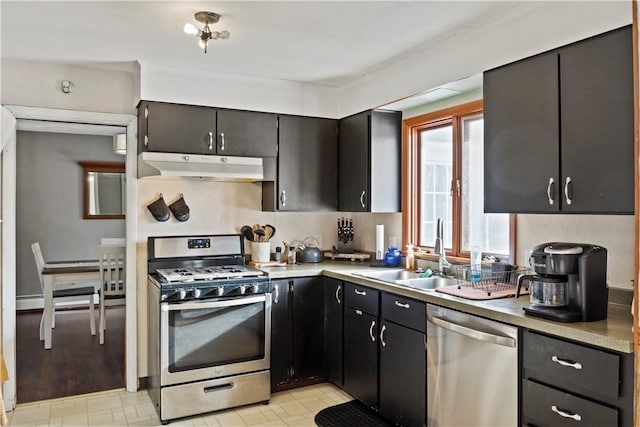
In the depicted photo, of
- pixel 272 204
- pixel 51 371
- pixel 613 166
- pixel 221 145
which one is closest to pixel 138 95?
pixel 221 145

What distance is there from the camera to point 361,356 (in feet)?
10.7

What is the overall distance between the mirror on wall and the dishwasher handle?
5181mm

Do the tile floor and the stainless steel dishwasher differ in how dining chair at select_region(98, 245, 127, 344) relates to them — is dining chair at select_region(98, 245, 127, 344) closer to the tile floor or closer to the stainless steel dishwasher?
the tile floor

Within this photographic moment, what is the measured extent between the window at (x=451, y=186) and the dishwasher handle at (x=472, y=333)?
27.5 inches

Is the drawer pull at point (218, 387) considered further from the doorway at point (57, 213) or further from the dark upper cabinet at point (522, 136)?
the doorway at point (57, 213)

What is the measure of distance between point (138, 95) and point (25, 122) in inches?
32.0

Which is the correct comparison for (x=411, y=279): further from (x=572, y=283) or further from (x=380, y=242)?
(x=572, y=283)

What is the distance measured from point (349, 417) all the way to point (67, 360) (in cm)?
273

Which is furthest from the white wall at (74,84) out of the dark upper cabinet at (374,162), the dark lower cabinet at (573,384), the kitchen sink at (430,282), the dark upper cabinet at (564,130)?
the dark lower cabinet at (573,384)

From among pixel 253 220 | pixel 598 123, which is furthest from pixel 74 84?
pixel 598 123

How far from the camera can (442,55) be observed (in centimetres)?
295

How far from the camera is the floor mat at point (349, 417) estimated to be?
9.96 ft

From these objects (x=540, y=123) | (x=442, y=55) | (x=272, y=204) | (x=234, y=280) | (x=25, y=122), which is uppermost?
(x=442, y=55)

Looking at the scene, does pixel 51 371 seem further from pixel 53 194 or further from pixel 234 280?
pixel 53 194
